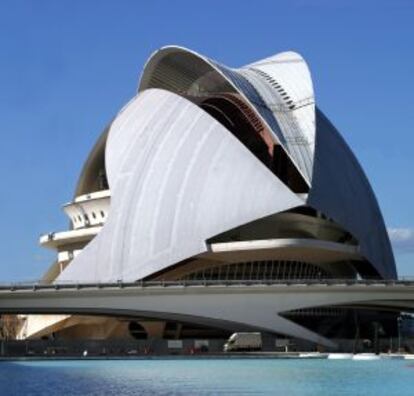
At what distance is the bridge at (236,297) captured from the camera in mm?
62906

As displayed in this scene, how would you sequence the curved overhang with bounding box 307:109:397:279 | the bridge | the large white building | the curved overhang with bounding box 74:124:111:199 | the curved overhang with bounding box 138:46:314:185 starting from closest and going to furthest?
the bridge
the large white building
the curved overhang with bounding box 307:109:397:279
the curved overhang with bounding box 138:46:314:185
the curved overhang with bounding box 74:124:111:199

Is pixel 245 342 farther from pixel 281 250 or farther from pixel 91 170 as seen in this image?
pixel 91 170

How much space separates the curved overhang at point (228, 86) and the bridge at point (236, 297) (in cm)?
841

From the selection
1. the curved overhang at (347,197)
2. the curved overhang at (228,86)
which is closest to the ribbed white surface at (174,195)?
the curved overhang at (228,86)

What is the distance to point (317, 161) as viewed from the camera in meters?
70.4

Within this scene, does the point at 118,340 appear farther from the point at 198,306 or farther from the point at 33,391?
the point at 33,391

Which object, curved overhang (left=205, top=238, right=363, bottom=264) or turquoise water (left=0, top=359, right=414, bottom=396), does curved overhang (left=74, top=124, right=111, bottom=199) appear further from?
turquoise water (left=0, top=359, right=414, bottom=396)

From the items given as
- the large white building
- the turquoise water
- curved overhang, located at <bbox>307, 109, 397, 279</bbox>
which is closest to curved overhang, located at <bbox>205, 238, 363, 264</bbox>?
the large white building

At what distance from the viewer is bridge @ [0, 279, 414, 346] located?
62906 mm

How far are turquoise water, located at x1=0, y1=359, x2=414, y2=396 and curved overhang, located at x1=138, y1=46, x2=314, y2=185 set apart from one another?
2353 cm

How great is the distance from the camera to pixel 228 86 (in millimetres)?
77250

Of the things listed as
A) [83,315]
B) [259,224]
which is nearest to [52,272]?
[83,315]

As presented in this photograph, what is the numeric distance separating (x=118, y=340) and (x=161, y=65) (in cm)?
2546


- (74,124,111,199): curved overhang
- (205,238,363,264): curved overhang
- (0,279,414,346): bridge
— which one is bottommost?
(0,279,414,346): bridge
